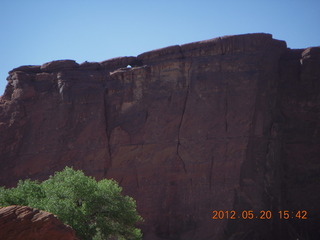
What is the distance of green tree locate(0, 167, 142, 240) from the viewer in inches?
774

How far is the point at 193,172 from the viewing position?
3288 centimetres

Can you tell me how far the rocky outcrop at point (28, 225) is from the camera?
35.1ft

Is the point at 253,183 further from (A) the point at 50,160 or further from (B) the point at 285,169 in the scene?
(A) the point at 50,160

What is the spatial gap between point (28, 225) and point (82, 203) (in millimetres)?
10299

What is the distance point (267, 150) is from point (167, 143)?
7242mm

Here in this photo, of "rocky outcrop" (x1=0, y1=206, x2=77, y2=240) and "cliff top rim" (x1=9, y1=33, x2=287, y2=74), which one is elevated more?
"cliff top rim" (x1=9, y1=33, x2=287, y2=74)

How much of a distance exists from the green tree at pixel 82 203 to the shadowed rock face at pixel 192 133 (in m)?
10.0

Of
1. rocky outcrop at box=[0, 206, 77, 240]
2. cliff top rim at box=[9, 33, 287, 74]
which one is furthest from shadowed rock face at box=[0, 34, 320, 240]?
rocky outcrop at box=[0, 206, 77, 240]

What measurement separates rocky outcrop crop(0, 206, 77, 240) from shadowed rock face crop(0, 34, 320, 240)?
67.3 ft

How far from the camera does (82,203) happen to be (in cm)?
2106

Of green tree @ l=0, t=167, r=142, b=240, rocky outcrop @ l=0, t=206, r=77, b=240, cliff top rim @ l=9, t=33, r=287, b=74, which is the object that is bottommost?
green tree @ l=0, t=167, r=142, b=240
